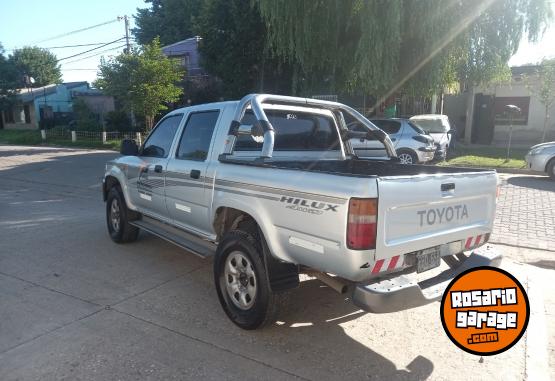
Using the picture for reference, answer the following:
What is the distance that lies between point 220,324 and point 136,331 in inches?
27.5

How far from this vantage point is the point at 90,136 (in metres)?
26.2

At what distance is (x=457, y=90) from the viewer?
2294 cm

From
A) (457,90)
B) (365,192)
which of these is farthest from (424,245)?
(457,90)

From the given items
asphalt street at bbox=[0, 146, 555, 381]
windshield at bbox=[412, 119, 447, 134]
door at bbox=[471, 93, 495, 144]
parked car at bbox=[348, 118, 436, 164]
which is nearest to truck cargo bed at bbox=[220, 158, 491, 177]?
asphalt street at bbox=[0, 146, 555, 381]

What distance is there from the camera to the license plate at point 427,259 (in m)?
3.16

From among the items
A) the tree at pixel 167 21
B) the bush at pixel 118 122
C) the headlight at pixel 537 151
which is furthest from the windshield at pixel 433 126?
the tree at pixel 167 21

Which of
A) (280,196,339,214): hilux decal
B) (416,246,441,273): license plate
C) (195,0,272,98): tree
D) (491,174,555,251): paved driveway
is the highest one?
(195,0,272,98): tree

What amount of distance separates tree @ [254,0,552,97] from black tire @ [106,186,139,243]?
9.88m

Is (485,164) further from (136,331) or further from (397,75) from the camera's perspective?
(136,331)

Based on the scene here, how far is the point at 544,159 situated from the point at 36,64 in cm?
5812

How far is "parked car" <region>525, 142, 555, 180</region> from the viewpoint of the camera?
1125cm

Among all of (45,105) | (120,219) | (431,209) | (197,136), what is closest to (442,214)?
(431,209)

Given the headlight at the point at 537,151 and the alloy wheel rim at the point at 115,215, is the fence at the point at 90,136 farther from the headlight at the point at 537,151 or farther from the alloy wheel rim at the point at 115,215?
the headlight at the point at 537,151

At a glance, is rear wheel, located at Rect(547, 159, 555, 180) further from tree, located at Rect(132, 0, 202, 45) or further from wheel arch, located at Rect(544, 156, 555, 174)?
tree, located at Rect(132, 0, 202, 45)
